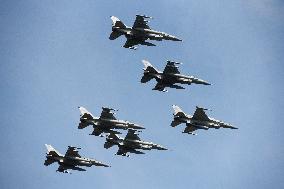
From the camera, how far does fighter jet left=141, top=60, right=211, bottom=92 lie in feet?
464

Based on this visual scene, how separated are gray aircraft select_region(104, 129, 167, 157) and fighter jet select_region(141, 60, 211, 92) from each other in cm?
1400

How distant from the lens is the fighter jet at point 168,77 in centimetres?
14150

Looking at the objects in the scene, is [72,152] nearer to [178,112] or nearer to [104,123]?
[104,123]

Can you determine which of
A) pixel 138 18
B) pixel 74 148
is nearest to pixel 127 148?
pixel 74 148

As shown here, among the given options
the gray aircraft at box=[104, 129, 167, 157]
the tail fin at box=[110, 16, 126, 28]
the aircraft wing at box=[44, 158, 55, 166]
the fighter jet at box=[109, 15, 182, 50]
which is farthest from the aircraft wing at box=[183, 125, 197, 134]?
the aircraft wing at box=[44, 158, 55, 166]

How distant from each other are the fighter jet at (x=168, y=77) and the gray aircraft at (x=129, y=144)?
14002 mm

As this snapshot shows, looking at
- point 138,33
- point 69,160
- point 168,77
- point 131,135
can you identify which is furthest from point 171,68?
point 69,160

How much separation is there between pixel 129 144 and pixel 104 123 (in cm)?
898

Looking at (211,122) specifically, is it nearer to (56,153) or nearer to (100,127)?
(100,127)

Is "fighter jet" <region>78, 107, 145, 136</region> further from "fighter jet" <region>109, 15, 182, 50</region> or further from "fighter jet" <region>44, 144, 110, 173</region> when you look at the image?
"fighter jet" <region>109, 15, 182, 50</region>

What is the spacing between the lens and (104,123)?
470ft

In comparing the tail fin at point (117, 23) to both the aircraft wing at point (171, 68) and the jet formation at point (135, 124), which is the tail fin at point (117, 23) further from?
the aircraft wing at point (171, 68)

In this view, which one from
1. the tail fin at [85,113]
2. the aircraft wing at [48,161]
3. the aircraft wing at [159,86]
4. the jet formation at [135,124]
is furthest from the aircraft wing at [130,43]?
the aircraft wing at [48,161]

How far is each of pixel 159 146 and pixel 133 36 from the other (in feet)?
96.6
